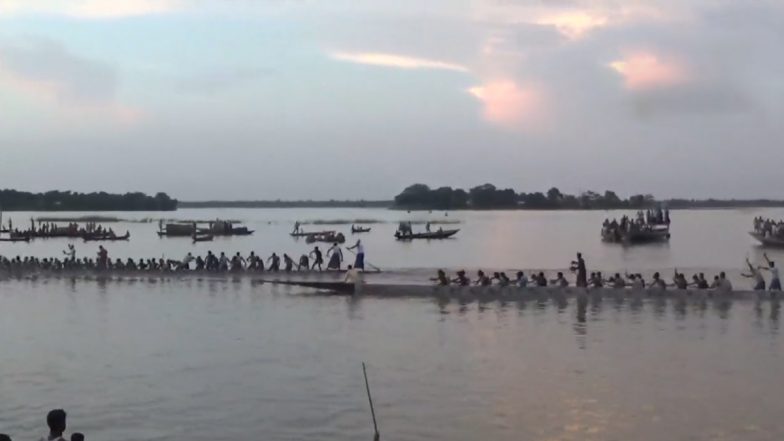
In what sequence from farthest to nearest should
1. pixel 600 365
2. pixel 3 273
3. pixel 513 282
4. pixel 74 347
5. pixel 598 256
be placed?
pixel 598 256 < pixel 3 273 < pixel 513 282 < pixel 74 347 < pixel 600 365

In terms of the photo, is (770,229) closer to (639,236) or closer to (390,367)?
(639,236)

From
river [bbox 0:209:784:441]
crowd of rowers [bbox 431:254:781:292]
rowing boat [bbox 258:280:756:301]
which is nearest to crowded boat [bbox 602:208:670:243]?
crowd of rowers [bbox 431:254:781:292]

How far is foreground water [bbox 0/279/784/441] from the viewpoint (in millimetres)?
14656

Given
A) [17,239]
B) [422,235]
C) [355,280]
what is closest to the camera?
[355,280]

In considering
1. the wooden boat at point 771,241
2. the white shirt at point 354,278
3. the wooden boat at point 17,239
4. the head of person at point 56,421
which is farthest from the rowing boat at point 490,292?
the wooden boat at point 17,239

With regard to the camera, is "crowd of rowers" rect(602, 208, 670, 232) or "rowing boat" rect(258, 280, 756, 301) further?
"crowd of rowers" rect(602, 208, 670, 232)

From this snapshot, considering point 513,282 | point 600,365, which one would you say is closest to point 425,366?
point 600,365

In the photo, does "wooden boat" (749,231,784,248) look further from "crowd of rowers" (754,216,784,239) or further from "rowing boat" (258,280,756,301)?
"rowing boat" (258,280,756,301)

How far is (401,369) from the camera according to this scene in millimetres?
18953

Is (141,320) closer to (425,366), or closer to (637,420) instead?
(425,366)

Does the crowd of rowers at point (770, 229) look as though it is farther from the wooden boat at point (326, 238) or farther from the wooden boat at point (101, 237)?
the wooden boat at point (101, 237)

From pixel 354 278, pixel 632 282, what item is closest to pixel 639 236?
pixel 632 282

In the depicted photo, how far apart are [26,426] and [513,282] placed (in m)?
20.1

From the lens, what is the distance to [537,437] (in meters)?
13.9
